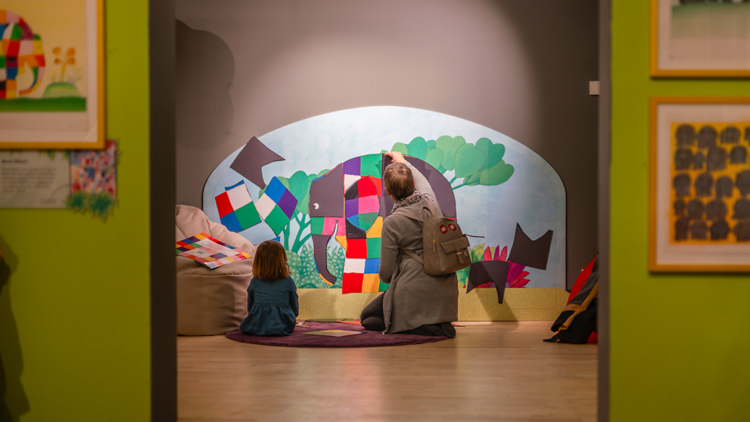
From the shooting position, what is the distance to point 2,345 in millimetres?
1915

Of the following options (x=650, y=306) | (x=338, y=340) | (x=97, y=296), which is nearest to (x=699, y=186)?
(x=650, y=306)

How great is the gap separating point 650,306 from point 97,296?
1878 mm

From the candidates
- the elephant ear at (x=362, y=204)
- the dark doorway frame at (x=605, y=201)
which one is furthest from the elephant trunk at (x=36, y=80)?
the elephant ear at (x=362, y=204)

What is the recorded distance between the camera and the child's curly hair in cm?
400

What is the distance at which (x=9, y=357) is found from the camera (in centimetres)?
191

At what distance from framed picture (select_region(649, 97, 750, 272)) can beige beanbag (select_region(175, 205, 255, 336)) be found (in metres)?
3.17

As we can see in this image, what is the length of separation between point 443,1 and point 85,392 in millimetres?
4111

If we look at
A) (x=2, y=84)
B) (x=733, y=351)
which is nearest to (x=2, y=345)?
(x=2, y=84)

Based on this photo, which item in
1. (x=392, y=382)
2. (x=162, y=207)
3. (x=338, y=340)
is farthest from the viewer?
(x=338, y=340)

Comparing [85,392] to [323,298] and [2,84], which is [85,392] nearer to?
[2,84]

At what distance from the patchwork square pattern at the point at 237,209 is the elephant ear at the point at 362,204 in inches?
32.0

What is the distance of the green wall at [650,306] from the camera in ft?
5.98

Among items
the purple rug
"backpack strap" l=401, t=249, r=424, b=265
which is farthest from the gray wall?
the purple rug

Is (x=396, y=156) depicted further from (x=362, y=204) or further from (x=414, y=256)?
(x=414, y=256)
